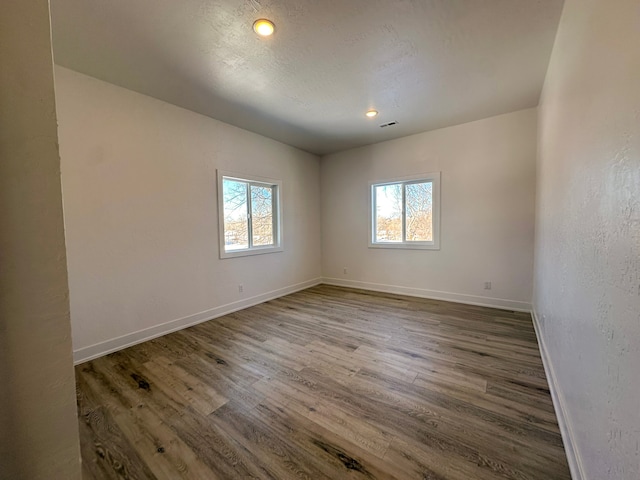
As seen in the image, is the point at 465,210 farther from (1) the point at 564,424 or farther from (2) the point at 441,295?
(1) the point at 564,424

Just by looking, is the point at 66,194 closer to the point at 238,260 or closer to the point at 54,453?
the point at 238,260

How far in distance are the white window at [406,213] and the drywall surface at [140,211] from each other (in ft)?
7.50

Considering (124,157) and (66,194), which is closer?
(66,194)

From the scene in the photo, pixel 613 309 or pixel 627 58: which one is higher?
pixel 627 58

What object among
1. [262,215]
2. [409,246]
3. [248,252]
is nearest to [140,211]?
[248,252]

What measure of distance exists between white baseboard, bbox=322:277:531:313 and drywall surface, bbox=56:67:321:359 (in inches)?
78.3

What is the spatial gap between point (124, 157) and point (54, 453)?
2.81 meters

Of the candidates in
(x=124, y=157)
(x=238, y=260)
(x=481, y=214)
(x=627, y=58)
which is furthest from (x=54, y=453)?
(x=481, y=214)

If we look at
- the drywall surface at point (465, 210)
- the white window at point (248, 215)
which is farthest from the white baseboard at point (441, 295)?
the white window at point (248, 215)

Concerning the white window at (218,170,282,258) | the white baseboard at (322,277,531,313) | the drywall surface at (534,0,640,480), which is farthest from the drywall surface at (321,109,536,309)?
the drywall surface at (534,0,640,480)

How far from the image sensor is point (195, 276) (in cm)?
331

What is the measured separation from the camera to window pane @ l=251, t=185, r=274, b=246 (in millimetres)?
4211

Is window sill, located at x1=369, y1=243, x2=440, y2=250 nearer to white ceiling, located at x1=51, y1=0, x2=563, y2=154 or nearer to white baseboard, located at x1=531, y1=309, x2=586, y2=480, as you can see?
white ceiling, located at x1=51, y1=0, x2=563, y2=154

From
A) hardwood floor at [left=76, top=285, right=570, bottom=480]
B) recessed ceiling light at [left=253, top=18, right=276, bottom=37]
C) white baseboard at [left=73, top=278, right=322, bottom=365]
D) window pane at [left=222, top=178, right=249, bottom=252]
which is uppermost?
recessed ceiling light at [left=253, top=18, right=276, bottom=37]
